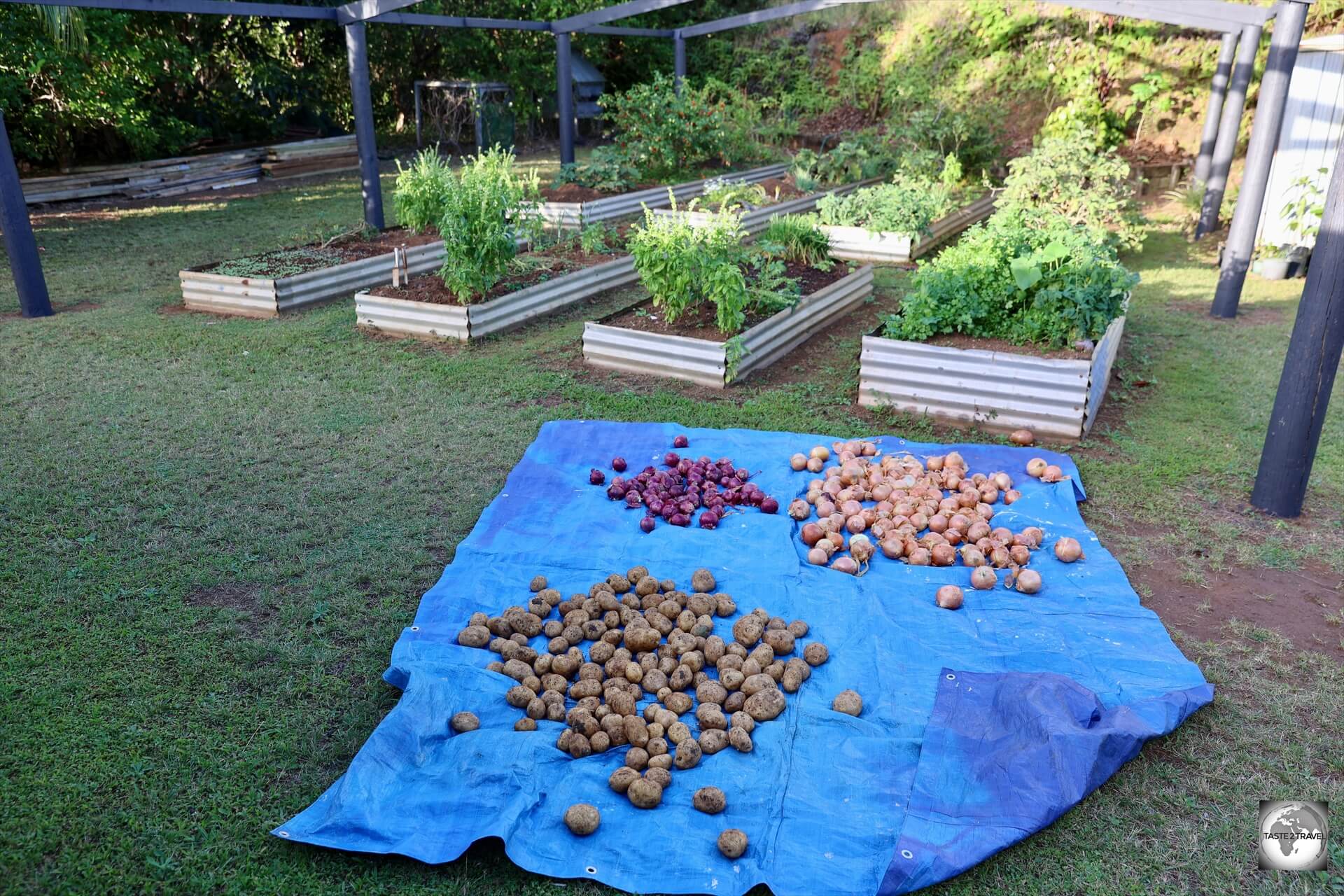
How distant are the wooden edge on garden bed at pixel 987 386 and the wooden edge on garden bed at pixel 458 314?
3231 millimetres

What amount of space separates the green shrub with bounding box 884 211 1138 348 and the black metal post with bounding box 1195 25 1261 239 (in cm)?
599

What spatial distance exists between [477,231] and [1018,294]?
4.30 metres

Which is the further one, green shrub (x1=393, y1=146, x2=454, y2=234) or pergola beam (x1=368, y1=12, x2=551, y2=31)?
pergola beam (x1=368, y1=12, x2=551, y2=31)

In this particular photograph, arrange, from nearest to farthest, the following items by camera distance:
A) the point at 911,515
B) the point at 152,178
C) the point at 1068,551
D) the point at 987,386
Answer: the point at 1068,551 → the point at 911,515 → the point at 987,386 → the point at 152,178

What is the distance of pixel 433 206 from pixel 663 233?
313 centimetres

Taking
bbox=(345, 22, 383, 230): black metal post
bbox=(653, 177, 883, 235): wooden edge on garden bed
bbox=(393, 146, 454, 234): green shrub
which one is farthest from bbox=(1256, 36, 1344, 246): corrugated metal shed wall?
bbox=(345, 22, 383, 230): black metal post

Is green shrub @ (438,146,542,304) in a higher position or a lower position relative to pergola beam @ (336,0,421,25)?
lower

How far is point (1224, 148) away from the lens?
11.0 metres

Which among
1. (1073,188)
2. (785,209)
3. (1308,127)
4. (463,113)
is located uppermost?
(1308,127)

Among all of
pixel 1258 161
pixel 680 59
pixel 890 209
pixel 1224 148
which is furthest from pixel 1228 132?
→ pixel 680 59

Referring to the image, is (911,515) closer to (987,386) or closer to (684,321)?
(987,386)

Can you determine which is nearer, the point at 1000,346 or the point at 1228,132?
the point at 1000,346

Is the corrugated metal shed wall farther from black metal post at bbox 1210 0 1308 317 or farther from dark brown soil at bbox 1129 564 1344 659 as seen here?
dark brown soil at bbox 1129 564 1344 659

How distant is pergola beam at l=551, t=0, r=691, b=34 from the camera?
12977mm
